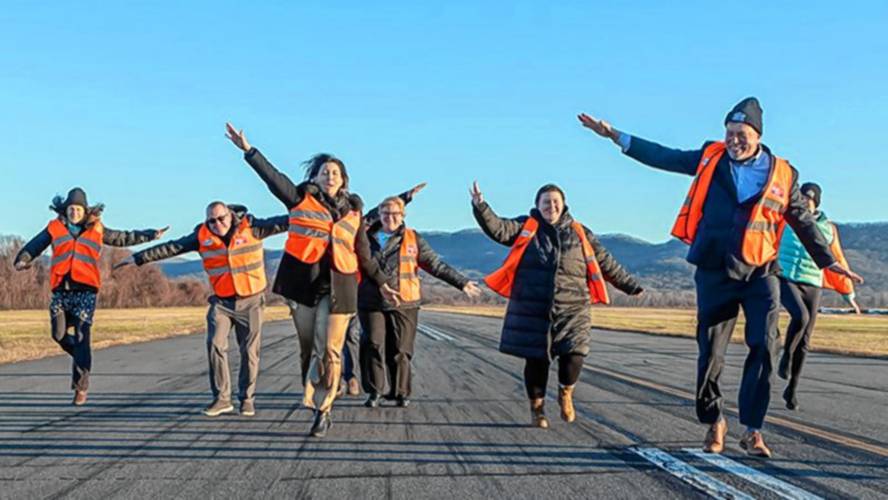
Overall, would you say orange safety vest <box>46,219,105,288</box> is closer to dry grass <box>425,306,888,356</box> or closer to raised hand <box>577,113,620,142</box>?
raised hand <box>577,113,620,142</box>

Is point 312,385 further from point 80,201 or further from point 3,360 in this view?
point 3,360

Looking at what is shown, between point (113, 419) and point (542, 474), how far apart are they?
14.3 feet

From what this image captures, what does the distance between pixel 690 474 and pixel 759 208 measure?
6.70ft

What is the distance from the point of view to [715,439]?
17.6ft

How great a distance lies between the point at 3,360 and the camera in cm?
1416

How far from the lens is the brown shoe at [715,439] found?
209 inches

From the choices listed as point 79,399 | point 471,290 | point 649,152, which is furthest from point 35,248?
point 649,152

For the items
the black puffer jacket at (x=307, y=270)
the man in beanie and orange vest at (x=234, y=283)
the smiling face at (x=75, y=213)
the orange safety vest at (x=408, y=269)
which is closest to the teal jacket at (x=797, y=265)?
the orange safety vest at (x=408, y=269)

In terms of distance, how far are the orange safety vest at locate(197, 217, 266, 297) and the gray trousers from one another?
0.42 ft

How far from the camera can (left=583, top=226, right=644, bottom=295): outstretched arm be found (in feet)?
22.8

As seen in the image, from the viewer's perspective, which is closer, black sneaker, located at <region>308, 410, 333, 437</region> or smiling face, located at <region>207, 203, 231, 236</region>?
black sneaker, located at <region>308, 410, 333, 437</region>

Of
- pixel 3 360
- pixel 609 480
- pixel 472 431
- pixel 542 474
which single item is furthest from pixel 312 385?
pixel 3 360

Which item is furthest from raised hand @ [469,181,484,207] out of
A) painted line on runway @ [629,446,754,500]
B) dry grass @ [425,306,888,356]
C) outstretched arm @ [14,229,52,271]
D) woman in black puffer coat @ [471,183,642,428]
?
dry grass @ [425,306,888,356]

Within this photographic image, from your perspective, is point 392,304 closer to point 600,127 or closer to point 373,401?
point 373,401
